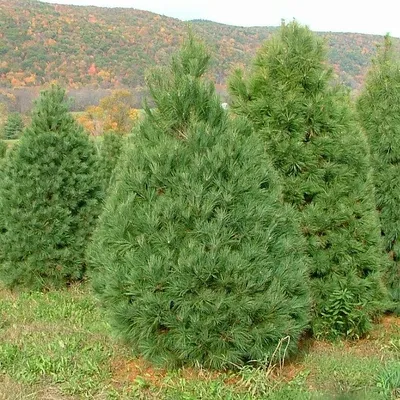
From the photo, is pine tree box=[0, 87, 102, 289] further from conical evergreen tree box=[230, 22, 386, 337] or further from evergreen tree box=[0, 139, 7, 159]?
evergreen tree box=[0, 139, 7, 159]

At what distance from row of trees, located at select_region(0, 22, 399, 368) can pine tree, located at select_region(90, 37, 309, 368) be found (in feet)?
0.03

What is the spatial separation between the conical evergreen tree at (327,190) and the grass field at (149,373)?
475 mm

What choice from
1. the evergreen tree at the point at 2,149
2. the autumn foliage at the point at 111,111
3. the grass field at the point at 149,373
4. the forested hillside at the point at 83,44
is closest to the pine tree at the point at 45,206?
the grass field at the point at 149,373

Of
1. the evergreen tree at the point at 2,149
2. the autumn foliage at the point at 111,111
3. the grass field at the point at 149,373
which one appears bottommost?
the autumn foliage at the point at 111,111

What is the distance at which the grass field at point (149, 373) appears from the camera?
4090 mm

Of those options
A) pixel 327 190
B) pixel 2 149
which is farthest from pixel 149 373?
pixel 2 149

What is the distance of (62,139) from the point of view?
833 centimetres

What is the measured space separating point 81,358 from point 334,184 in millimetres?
2943

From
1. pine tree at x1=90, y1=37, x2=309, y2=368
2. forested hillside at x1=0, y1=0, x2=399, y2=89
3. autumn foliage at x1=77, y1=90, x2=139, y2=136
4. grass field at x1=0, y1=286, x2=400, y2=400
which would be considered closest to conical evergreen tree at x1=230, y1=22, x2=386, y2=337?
grass field at x1=0, y1=286, x2=400, y2=400

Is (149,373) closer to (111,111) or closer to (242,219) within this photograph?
(242,219)

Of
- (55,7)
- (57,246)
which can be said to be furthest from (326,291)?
(55,7)

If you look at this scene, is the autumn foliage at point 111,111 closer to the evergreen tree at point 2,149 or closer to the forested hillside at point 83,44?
the forested hillside at point 83,44

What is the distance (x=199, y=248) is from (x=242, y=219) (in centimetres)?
40

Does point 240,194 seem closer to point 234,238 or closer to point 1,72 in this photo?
point 234,238
